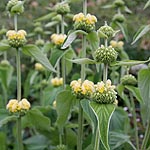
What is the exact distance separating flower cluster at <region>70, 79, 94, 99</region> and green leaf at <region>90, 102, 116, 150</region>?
180 mm

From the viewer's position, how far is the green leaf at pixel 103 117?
1.16 m

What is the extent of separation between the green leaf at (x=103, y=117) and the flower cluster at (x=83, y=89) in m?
0.18

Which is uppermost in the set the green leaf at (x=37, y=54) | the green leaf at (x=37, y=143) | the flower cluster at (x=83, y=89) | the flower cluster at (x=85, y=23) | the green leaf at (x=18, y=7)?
the green leaf at (x=18, y=7)

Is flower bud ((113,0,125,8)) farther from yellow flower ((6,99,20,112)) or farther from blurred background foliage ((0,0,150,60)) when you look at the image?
blurred background foliage ((0,0,150,60))

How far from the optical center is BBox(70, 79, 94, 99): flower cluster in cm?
146

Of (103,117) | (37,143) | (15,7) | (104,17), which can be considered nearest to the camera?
(103,117)

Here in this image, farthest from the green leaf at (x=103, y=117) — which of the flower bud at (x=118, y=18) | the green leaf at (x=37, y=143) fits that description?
the flower bud at (x=118, y=18)

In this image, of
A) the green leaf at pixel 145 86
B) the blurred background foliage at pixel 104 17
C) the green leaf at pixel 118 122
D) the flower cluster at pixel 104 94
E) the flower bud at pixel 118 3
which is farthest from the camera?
the blurred background foliage at pixel 104 17

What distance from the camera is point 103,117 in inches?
47.9

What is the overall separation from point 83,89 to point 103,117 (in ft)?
0.90

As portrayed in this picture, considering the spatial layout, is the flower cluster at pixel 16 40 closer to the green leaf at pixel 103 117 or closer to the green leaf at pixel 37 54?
the green leaf at pixel 37 54

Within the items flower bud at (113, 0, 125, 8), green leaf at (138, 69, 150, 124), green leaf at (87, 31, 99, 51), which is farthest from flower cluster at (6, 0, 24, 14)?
flower bud at (113, 0, 125, 8)

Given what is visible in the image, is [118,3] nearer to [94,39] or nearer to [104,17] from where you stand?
[94,39]

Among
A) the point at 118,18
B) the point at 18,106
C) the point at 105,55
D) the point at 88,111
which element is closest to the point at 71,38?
the point at 105,55
